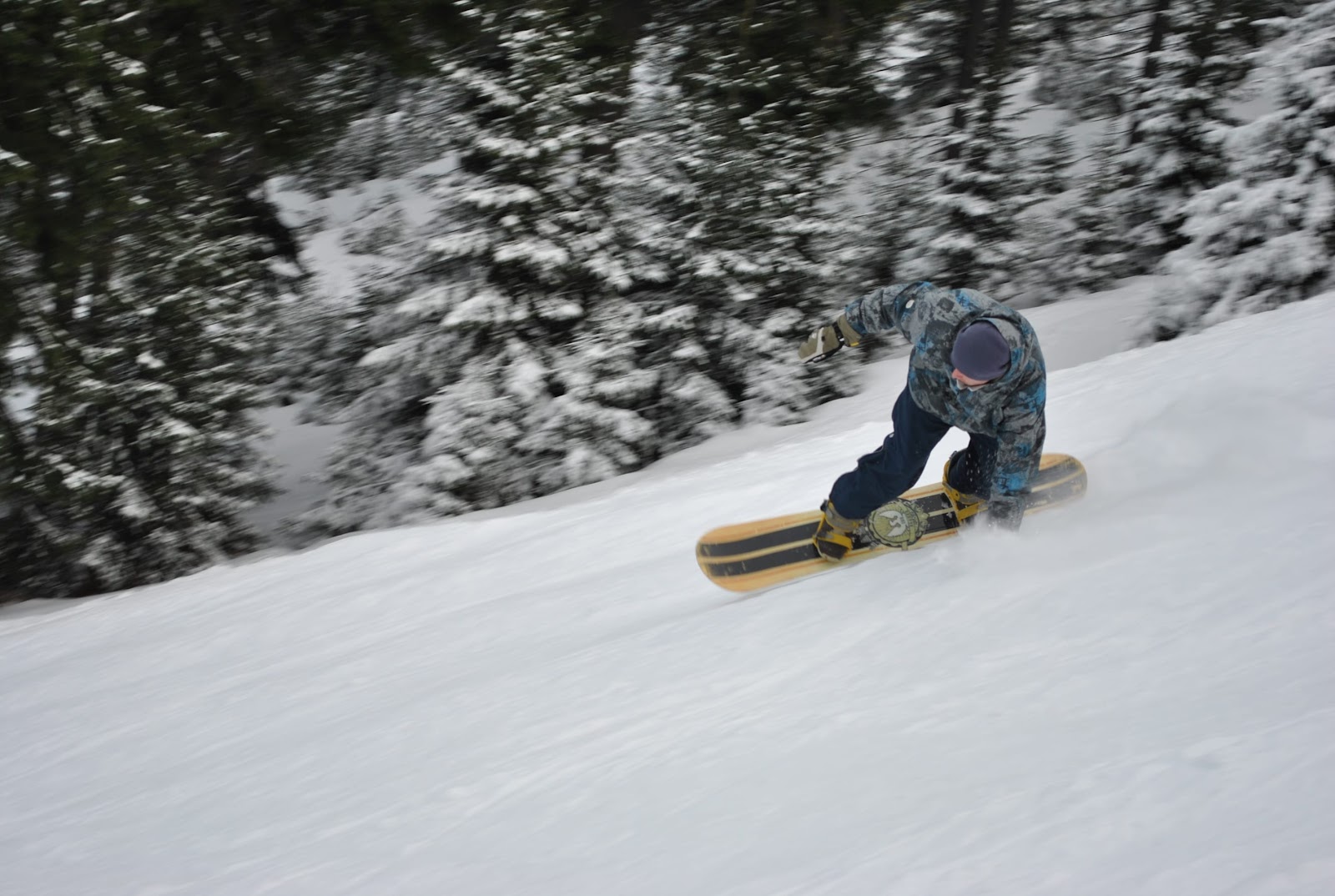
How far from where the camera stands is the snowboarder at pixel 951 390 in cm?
344

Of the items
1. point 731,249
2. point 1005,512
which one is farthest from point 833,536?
point 731,249

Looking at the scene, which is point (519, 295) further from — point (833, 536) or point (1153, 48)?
point (1153, 48)

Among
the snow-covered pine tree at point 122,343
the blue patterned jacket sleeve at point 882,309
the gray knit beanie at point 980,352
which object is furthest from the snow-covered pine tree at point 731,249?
the gray knit beanie at point 980,352

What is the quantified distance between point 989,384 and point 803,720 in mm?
1576

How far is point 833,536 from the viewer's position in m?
4.41

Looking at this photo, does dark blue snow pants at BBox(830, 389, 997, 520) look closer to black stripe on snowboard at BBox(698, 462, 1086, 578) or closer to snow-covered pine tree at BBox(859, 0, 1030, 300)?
black stripe on snowboard at BBox(698, 462, 1086, 578)

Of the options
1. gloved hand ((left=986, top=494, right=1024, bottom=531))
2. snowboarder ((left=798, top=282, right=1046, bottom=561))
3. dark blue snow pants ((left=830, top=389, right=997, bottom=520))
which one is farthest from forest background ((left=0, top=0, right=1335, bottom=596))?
gloved hand ((left=986, top=494, right=1024, bottom=531))

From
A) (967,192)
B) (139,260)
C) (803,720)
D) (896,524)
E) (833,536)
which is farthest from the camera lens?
(967,192)

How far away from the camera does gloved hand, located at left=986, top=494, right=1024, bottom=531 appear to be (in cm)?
369

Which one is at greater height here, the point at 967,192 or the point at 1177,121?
the point at 1177,121

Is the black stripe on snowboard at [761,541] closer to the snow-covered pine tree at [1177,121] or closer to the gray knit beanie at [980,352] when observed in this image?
the gray knit beanie at [980,352]

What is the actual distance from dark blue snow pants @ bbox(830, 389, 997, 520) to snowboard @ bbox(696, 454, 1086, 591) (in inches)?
4.0

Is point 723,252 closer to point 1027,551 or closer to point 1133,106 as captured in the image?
point 1133,106

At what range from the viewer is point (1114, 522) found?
12.2 ft
